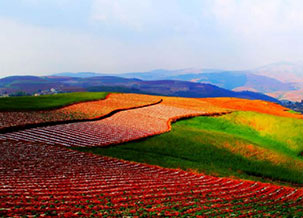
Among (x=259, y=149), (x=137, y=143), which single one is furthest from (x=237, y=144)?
(x=137, y=143)

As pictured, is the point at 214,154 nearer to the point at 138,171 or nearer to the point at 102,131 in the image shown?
the point at 138,171

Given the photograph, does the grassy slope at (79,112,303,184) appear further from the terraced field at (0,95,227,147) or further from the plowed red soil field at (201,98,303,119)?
the plowed red soil field at (201,98,303,119)

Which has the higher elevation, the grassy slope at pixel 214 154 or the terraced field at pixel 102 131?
the terraced field at pixel 102 131

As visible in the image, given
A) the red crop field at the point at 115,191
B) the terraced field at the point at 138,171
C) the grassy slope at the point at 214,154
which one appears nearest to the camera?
the red crop field at the point at 115,191

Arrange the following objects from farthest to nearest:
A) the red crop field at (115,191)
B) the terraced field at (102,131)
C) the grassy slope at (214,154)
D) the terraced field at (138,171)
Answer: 1. the terraced field at (102,131)
2. the grassy slope at (214,154)
3. the terraced field at (138,171)
4. the red crop field at (115,191)

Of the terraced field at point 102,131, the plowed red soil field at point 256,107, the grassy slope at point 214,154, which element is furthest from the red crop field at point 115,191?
the plowed red soil field at point 256,107

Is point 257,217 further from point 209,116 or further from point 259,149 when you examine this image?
point 209,116

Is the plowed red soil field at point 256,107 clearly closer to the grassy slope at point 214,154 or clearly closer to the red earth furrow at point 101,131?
the grassy slope at point 214,154

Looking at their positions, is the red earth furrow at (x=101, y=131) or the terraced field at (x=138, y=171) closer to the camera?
the terraced field at (x=138, y=171)
